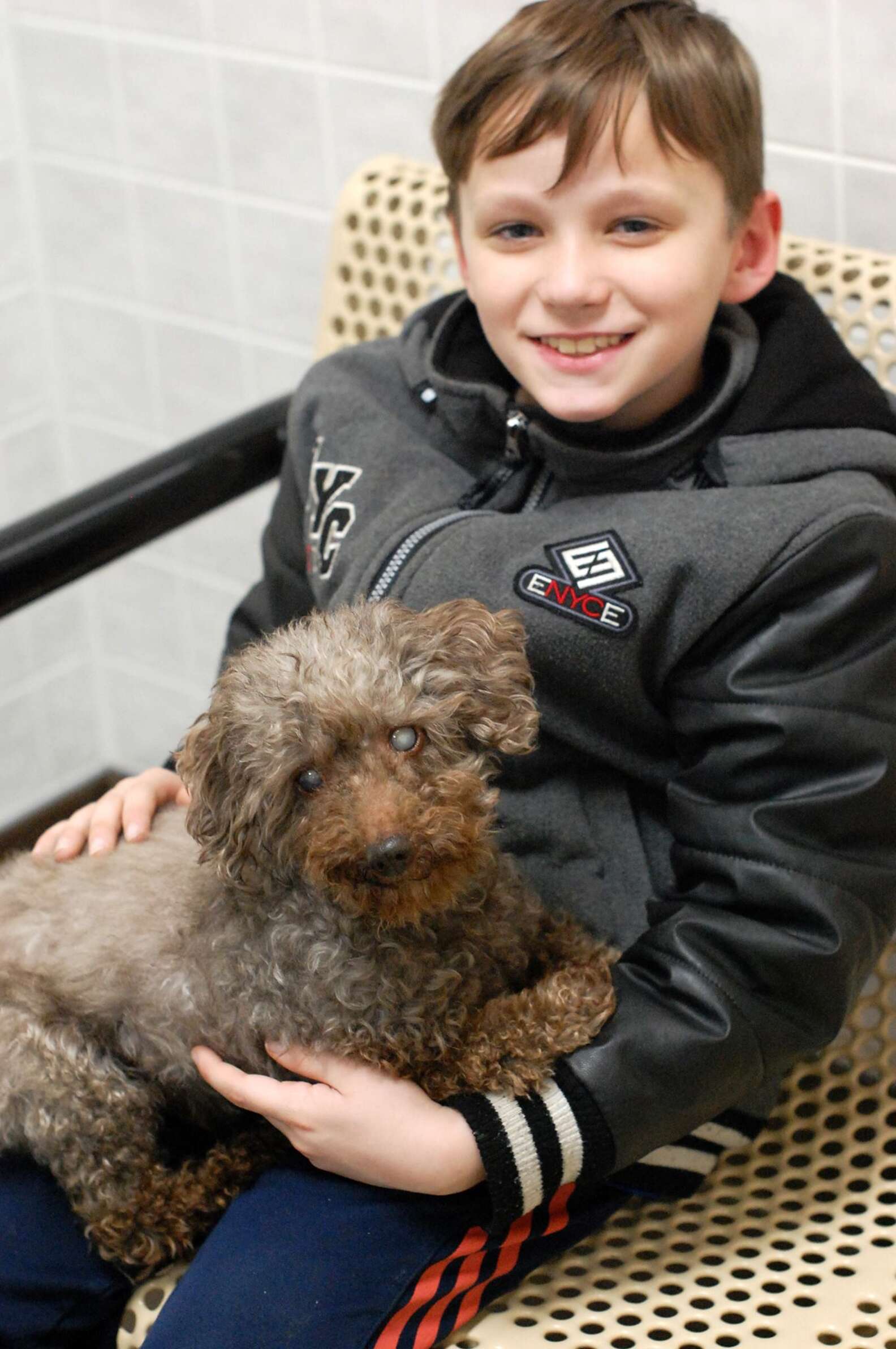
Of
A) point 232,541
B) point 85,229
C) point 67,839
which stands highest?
point 85,229

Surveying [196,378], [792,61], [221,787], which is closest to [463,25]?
[792,61]

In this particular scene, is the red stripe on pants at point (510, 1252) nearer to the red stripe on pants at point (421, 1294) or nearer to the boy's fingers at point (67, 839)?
the red stripe on pants at point (421, 1294)

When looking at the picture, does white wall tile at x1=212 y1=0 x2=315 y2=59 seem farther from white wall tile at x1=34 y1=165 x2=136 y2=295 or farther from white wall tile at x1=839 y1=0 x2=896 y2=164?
white wall tile at x1=839 y1=0 x2=896 y2=164

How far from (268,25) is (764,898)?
4.57 feet

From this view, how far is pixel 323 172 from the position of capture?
2150 millimetres

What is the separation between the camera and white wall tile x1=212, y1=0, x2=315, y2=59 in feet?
6.80

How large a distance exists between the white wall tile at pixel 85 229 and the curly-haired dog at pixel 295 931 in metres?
1.33

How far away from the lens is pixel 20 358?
2602 mm

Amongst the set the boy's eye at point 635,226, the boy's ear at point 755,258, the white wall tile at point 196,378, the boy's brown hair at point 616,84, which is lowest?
the white wall tile at point 196,378

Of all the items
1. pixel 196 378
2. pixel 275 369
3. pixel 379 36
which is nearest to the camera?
pixel 379 36

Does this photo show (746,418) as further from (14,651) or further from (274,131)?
(14,651)

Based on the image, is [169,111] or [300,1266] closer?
[300,1266]

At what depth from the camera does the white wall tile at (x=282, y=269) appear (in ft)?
7.29

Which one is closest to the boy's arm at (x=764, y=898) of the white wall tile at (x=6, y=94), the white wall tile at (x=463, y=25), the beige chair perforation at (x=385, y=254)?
the beige chair perforation at (x=385, y=254)
